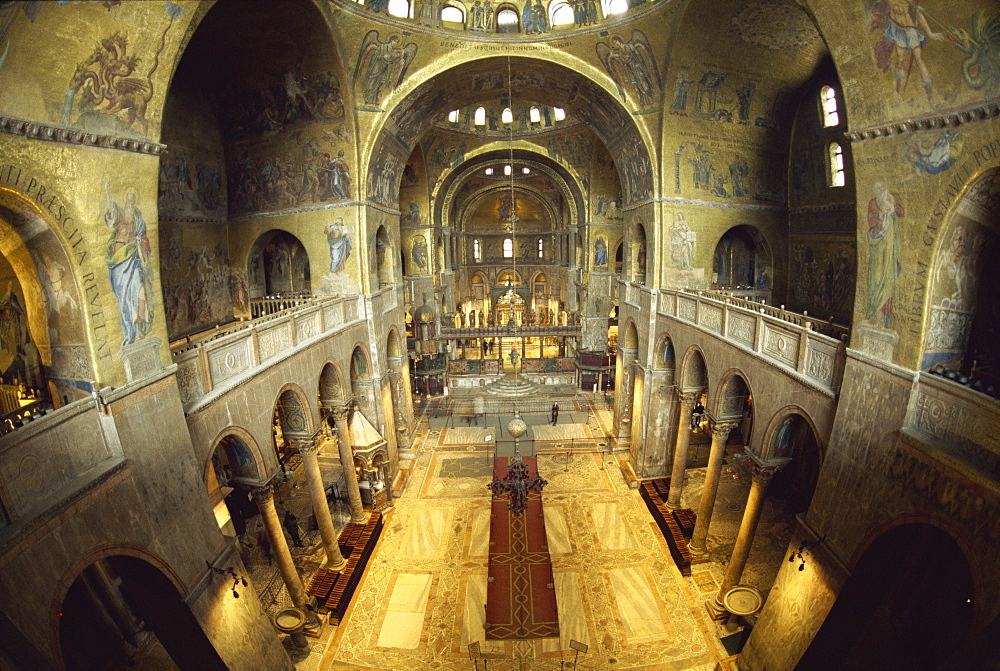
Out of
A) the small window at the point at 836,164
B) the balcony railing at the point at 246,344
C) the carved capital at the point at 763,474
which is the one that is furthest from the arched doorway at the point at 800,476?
the balcony railing at the point at 246,344

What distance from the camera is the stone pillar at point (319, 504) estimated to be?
12.0m

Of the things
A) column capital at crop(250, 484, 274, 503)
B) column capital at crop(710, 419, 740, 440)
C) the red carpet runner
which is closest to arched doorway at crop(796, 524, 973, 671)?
column capital at crop(710, 419, 740, 440)

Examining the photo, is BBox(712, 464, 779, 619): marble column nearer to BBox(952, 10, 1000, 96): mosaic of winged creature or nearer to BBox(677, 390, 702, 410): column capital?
BBox(677, 390, 702, 410): column capital

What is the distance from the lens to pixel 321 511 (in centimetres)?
1262

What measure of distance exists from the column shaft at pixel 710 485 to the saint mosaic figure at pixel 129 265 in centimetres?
1216

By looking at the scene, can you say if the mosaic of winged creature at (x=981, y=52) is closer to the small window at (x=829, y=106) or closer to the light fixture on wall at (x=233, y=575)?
the small window at (x=829, y=106)

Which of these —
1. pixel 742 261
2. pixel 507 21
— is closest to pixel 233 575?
pixel 507 21

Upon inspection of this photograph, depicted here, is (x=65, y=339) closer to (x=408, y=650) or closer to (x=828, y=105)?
(x=408, y=650)

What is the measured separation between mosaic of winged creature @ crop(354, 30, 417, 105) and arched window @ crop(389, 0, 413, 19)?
724mm

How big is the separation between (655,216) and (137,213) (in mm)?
13163

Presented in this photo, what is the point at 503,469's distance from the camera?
13.6 meters

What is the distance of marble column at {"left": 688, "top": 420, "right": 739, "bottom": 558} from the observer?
12430 millimetres

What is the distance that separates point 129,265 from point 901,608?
14.1m

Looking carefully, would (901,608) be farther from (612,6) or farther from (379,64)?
(379,64)
